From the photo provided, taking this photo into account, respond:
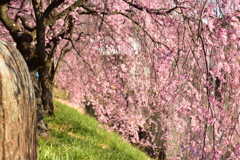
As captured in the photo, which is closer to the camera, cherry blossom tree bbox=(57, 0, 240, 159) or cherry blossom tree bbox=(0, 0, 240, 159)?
cherry blossom tree bbox=(0, 0, 240, 159)

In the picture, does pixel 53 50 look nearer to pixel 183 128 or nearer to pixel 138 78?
pixel 138 78

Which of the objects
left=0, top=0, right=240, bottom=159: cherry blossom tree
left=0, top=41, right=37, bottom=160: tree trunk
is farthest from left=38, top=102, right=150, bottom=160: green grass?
left=0, top=41, right=37, bottom=160: tree trunk

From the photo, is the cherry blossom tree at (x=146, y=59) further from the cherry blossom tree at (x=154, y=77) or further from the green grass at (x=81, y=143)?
the green grass at (x=81, y=143)

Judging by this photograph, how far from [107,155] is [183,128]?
3.89 m

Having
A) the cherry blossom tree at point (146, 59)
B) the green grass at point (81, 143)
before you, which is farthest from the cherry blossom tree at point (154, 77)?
the green grass at point (81, 143)

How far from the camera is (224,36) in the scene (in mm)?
4172

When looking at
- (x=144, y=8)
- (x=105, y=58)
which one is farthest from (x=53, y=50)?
(x=144, y=8)

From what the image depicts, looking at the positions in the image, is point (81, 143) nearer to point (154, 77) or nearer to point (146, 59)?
point (146, 59)

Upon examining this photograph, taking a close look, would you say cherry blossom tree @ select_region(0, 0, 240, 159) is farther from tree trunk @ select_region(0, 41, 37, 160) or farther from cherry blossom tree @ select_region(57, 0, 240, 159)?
tree trunk @ select_region(0, 41, 37, 160)

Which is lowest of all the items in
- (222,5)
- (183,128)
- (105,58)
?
(183,128)

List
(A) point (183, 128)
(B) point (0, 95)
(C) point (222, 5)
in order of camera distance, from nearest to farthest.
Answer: (B) point (0, 95), (C) point (222, 5), (A) point (183, 128)

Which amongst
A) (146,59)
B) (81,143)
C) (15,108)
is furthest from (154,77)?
(15,108)

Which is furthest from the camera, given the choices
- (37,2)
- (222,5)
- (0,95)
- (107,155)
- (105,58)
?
(105,58)

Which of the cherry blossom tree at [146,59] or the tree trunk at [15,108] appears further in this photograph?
the cherry blossom tree at [146,59]
